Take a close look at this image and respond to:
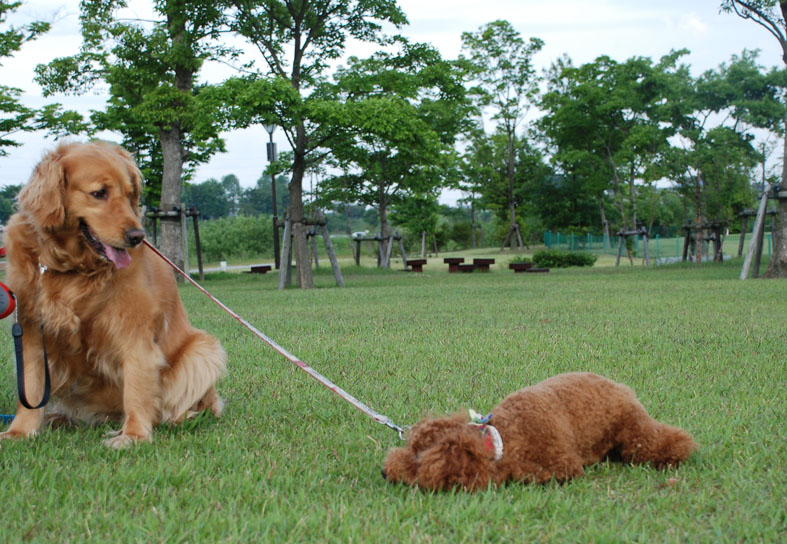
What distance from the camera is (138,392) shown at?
312 cm

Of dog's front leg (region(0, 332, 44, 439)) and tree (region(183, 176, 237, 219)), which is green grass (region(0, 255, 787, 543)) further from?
tree (region(183, 176, 237, 219))

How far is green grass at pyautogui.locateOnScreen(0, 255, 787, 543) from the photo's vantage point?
2.09m

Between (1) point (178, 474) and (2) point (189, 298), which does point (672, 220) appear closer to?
(2) point (189, 298)

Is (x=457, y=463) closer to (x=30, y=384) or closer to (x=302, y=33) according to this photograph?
(x=30, y=384)

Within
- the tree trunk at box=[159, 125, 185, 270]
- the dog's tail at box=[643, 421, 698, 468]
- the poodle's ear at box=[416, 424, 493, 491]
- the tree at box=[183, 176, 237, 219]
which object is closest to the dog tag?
the poodle's ear at box=[416, 424, 493, 491]

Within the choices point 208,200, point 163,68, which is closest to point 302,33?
point 163,68

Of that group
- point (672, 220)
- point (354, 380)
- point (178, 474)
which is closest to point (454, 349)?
point (354, 380)

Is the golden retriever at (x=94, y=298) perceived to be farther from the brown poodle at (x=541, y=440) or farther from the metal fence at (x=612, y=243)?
the metal fence at (x=612, y=243)

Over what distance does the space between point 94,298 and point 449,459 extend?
1.74 metres

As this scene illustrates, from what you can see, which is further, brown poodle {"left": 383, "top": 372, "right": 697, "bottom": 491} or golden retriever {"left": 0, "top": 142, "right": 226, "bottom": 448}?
golden retriever {"left": 0, "top": 142, "right": 226, "bottom": 448}

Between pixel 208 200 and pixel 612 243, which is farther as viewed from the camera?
pixel 208 200

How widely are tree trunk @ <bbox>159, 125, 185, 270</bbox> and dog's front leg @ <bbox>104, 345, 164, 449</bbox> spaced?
16330 mm

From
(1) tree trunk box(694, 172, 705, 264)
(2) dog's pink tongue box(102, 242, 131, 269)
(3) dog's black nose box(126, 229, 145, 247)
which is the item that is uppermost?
(1) tree trunk box(694, 172, 705, 264)

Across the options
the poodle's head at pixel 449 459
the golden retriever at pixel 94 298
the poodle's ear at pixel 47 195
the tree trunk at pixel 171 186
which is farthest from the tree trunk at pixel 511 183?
the poodle's head at pixel 449 459
